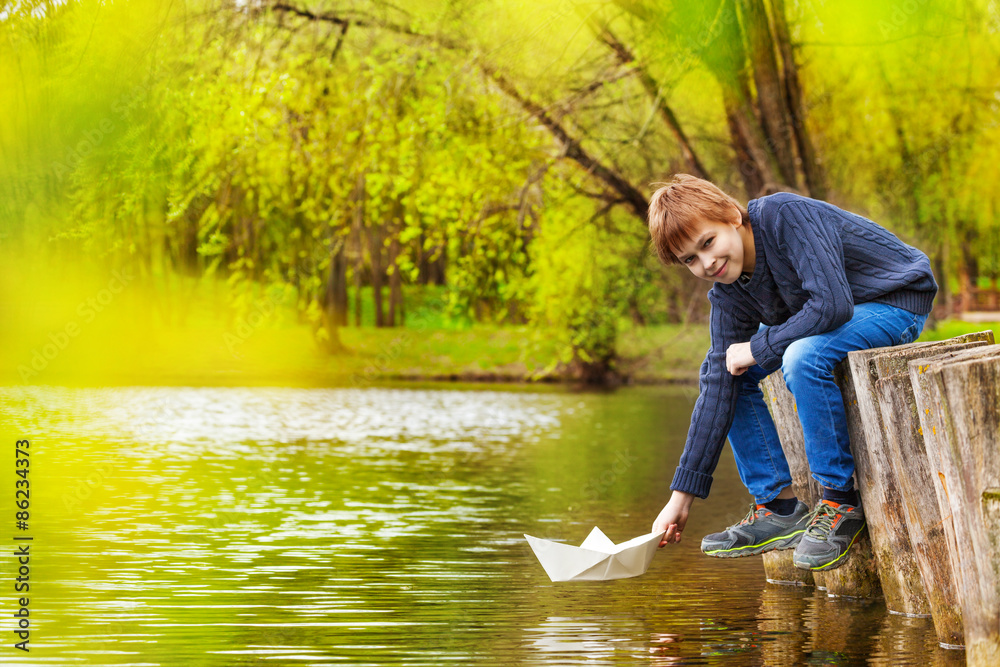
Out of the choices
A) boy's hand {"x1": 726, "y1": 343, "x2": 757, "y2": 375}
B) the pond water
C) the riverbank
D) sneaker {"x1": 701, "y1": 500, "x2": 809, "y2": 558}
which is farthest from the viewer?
the riverbank

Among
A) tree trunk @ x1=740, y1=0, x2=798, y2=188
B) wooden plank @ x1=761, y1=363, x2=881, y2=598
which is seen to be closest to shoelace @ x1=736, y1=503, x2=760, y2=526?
wooden plank @ x1=761, y1=363, x2=881, y2=598

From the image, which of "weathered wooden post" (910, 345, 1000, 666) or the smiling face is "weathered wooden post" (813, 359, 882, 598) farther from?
"weathered wooden post" (910, 345, 1000, 666)

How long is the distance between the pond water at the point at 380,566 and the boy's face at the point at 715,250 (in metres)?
1.07

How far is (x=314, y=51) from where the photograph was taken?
1152 cm

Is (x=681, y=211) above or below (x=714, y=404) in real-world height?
above

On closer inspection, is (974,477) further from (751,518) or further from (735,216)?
(751,518)

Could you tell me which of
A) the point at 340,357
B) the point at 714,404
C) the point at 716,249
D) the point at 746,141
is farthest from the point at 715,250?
the point at 340,357

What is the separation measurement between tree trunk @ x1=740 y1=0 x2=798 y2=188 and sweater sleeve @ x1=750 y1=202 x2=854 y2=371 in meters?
7.22

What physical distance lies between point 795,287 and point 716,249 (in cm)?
31

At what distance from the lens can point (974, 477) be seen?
251cm

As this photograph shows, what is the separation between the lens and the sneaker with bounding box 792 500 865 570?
134 inches

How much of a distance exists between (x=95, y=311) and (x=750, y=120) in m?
21.5

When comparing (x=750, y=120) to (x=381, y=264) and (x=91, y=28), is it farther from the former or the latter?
(x=381, y=264)

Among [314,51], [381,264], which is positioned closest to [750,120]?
[314,51]
